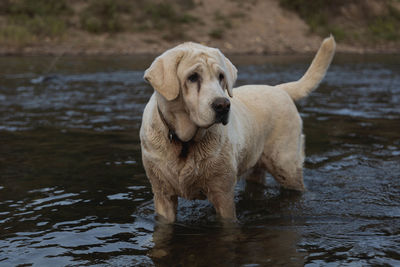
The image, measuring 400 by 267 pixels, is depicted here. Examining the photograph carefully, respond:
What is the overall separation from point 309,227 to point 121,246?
5.91ft

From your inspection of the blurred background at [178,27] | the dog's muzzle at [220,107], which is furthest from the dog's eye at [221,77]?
the blurred background at [178,27]

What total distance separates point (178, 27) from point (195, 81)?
989 inches

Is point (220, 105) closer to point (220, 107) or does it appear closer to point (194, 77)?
point (220, 107)

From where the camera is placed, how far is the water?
14.1 feet

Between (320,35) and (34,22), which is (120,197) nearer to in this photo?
(34,22)

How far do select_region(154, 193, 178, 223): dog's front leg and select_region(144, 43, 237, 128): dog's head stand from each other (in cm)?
93

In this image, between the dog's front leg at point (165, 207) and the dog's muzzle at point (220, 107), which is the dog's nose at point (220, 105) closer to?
the dog's muzzle at point (220, 107)

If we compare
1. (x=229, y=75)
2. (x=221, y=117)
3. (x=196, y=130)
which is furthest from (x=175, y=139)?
(x=229, y=75)

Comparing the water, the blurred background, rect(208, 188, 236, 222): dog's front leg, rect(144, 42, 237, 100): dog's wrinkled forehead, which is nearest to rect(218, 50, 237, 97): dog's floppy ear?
rect(144, 42, 237, 100): dog's wrinkled forehead

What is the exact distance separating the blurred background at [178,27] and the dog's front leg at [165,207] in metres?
20.1

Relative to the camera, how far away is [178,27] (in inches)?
1123

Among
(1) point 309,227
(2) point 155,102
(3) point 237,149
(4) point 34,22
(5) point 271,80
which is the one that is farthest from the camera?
(4) point 34,22

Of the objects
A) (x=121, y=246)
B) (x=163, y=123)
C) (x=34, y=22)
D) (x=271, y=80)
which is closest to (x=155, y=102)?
(x=163, y=123)

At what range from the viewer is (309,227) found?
498 cm
